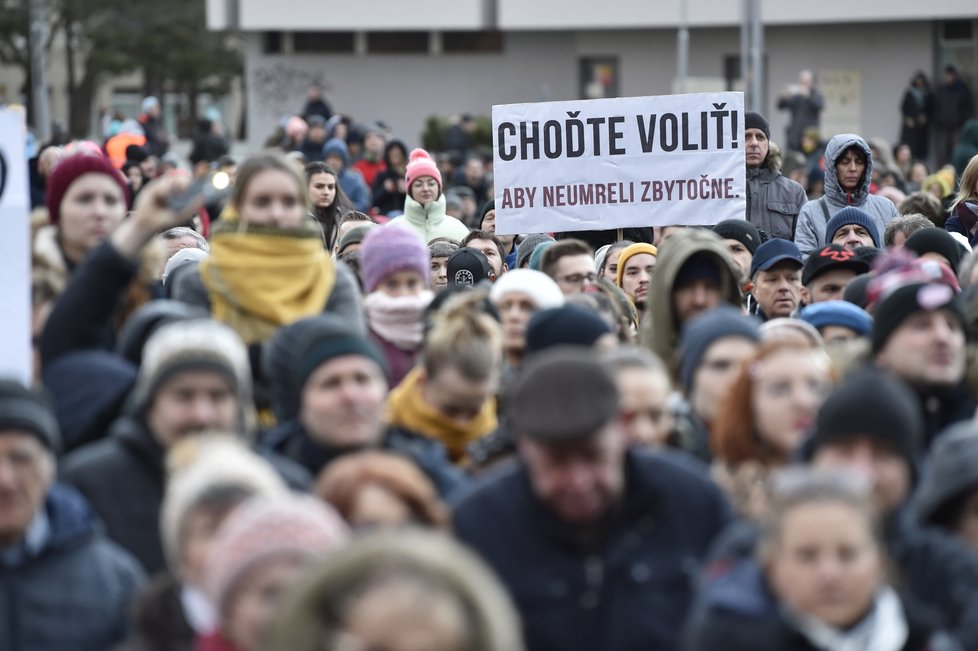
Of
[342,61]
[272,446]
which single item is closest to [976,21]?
[342,61]

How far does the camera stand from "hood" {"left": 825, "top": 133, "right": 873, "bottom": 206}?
12.5 m

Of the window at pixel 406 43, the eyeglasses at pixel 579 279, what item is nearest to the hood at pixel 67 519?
the eyeglasses at pixel 579 279

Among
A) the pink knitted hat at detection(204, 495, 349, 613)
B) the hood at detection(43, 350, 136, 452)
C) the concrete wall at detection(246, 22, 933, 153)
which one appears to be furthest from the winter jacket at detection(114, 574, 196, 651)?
the concrete wall at detection(246, 22, 933, 153)

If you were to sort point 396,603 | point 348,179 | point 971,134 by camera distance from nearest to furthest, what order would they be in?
point 396,603 → point 348,179 → point 971,134

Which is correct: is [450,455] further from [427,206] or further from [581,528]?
[427,206]

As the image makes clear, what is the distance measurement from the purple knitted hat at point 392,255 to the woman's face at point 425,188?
6.00 metres

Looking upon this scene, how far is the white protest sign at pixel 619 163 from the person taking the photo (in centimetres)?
1152

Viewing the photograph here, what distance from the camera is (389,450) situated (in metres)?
5.53

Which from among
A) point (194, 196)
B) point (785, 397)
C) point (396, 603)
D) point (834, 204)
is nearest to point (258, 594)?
point (396, 603)

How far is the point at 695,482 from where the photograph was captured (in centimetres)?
487

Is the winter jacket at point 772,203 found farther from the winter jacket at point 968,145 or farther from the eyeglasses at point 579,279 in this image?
the winter jacket at point 968,145

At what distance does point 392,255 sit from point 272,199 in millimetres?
777

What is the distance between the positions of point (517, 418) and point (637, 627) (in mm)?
572

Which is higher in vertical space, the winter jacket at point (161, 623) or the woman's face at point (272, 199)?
the woman's face at point (272, 199)
